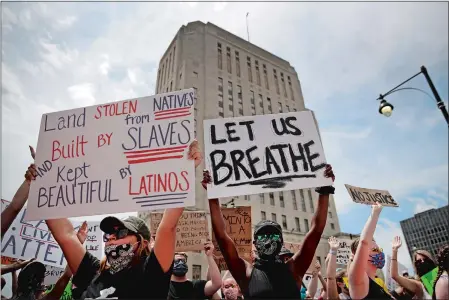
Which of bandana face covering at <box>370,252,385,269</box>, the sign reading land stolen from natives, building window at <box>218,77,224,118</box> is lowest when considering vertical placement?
bandana face covering at <box>370,252,385,269</box>

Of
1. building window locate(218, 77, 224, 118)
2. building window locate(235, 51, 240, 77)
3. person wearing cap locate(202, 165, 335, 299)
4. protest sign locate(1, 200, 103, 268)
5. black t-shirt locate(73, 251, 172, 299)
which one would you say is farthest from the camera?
building window locate(235, 51, 240, 77)

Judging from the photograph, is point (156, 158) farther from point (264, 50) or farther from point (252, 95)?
point (264, 50)

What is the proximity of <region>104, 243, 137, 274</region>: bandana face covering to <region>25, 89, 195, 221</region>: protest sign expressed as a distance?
1.65 feet

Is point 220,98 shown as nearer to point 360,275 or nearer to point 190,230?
point 190,230

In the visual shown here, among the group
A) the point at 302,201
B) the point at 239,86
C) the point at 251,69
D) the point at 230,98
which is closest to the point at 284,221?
the point at 302,201

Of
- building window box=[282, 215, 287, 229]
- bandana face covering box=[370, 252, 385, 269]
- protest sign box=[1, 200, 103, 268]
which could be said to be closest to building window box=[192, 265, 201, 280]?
building window box=[282, 215, 287, 229]

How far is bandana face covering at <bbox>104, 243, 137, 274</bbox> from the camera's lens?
2570mm

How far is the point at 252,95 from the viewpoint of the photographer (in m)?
50.2

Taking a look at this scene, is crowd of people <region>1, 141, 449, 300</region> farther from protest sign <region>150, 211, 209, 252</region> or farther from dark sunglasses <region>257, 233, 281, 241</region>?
protest sign <region>150, 211, 209, 252</region>

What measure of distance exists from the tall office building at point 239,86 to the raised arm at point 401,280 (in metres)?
31.0

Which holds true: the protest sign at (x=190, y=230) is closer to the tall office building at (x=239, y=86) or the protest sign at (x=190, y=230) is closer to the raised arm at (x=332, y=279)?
the raised arm at (x=332, y=279)

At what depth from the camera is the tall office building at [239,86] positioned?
41.7 meters

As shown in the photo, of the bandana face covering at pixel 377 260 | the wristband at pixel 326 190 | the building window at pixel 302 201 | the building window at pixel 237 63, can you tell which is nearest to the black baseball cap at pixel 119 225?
the wristband at pixel 326 190

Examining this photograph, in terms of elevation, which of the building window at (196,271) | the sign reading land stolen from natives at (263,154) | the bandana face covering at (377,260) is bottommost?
the building window at (196,271)
